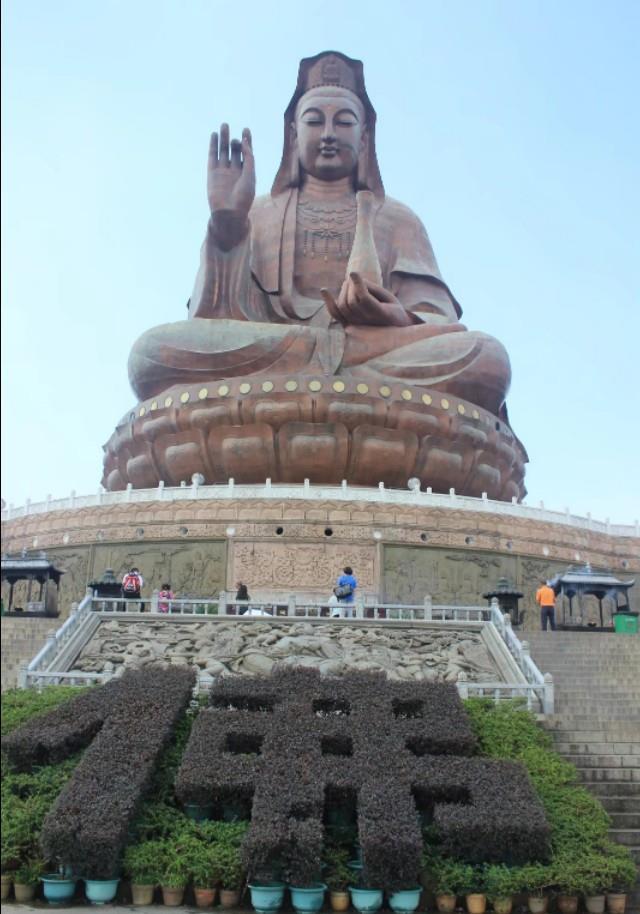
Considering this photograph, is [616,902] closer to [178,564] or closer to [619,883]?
[619,883]

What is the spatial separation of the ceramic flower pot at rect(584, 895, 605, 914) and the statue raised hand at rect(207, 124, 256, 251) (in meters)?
15.7

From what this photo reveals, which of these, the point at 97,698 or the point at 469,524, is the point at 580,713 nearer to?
the point at 97,698

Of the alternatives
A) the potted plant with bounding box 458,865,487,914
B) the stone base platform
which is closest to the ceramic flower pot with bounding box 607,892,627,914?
the potted plant with bounding box 458,865,487,914

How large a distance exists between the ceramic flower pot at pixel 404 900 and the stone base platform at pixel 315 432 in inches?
493

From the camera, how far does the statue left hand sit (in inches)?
749

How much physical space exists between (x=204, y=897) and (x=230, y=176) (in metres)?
15.7

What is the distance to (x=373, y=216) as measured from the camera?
73.7 feet

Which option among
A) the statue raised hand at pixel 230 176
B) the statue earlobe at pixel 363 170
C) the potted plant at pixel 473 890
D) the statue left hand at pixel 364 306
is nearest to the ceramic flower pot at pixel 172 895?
the potted plant at pixel 473 890

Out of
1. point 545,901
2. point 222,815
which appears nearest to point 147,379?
point 222,815

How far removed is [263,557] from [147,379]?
5793 mm

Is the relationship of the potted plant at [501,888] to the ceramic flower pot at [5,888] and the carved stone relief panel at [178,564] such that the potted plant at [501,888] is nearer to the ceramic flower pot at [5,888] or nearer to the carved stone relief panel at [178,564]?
the ceramic flower pot at [5,888]

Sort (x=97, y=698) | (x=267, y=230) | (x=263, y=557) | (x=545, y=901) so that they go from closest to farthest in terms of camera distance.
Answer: (x=545, y=901) → (x=97, y=698) → (x=263, y=557) → (x=267, y=230)

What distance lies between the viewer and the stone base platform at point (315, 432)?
1780cm

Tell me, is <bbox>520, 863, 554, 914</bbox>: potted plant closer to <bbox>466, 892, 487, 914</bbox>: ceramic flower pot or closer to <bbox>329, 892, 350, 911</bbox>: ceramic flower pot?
<bbox>466, 892, 487, 914</bbox>: ceramic flower pot
